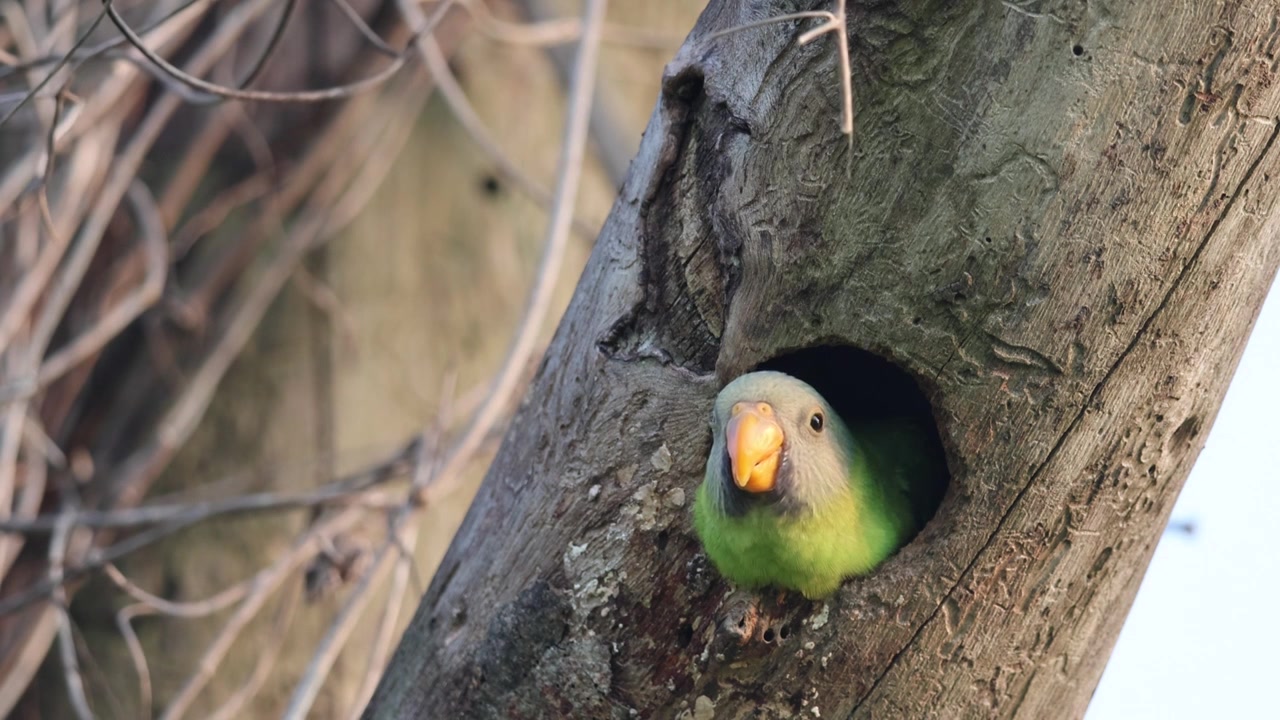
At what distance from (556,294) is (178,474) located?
1.35 m

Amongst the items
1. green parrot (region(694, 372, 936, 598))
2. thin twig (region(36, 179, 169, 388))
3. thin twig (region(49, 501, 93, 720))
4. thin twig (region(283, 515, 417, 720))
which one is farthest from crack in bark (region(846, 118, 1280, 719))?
thin twig (region(36, 179, 169, 388))

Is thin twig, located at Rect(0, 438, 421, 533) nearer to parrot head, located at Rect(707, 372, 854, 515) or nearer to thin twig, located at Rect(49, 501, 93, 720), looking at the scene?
thin twig, located at Rect(49, 501, 93, 720)

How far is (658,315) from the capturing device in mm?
1688

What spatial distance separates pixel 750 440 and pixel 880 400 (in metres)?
0.70

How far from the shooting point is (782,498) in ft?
5.12

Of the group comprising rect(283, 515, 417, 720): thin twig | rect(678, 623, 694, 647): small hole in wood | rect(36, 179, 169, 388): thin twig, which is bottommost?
rect(283, 515, 417, 720): thin twig

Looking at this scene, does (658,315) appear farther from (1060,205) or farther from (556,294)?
(556,294)

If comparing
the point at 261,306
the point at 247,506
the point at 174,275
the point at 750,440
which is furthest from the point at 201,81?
the point at 174,275

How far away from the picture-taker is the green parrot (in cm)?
147

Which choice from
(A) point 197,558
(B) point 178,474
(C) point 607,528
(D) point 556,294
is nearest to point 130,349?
(B) point 178,474

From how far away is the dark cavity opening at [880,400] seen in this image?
1.86 metres

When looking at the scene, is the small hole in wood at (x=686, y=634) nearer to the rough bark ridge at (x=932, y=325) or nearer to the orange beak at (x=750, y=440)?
the rough bark ridge at (x=932, y=325)

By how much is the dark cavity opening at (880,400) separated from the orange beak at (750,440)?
300 millimetres

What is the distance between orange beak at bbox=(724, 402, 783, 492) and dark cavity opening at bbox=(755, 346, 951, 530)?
300 millimetres
